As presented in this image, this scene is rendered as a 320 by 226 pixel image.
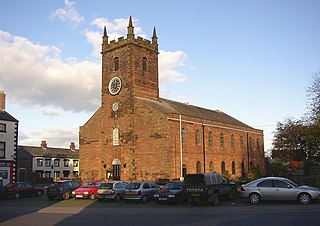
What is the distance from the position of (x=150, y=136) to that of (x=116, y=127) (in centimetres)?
573

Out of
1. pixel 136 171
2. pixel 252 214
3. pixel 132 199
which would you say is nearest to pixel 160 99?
pixel 136 171

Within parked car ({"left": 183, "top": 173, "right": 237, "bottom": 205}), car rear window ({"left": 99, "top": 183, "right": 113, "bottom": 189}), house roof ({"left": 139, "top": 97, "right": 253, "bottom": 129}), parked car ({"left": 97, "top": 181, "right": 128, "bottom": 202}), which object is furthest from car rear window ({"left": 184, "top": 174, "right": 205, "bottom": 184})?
house roof ({"left": 139, "top": 97, "right": 253, "bottom": 129})

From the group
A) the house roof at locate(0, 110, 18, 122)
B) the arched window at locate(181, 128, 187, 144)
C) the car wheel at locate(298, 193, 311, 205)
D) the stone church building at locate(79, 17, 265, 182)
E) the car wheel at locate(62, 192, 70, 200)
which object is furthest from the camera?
the arched window at locate(181, 128, 187, 144)

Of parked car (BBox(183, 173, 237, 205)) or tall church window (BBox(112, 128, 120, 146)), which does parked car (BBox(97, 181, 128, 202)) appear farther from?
tall church window (BBox(112, 128, 120, 146))

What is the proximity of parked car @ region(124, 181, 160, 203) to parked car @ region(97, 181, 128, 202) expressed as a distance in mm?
1166

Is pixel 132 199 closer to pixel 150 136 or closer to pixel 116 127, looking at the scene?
pixel 150 136

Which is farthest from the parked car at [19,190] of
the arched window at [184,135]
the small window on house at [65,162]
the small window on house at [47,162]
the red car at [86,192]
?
the small window on house at [65,162]

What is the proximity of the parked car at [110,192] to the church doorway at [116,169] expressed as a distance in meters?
19.7

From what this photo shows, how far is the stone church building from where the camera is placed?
4550 cm

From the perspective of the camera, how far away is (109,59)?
52.6 m

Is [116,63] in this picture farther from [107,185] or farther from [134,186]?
[134,186]

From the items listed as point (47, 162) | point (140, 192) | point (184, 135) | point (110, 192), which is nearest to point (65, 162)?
point (47, 162)

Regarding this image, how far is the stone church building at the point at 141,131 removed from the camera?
149 ft

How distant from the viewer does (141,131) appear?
4753 centimetres
